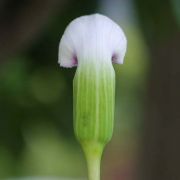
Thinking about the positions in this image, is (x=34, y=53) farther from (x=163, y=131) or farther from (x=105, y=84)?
(x=105, y=84)

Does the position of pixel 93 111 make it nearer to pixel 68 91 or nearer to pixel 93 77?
pixel 93 77

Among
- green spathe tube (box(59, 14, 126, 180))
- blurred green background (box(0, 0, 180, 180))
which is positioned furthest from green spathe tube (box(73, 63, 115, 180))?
blurred green background (box(0, 0, 180, 180))

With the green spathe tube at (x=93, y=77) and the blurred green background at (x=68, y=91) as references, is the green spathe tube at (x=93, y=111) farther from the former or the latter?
the blurred green background at (x=68, y=91)

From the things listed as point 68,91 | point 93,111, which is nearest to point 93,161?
point 93,111

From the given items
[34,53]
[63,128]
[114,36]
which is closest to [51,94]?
[63,128]

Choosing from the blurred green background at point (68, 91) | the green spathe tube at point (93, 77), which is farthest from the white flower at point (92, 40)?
the blurred green background at point (68, 91)

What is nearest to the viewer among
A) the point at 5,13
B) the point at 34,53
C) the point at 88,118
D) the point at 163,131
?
the point at 88,118
